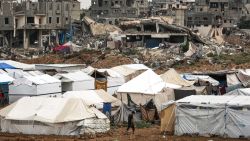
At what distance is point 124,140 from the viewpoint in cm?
1828

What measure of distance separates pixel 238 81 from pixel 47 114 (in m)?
13.4

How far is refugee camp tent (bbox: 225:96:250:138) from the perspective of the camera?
18047mm

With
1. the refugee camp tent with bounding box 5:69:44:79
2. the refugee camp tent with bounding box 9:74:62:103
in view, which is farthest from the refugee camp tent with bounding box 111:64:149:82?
the refugee camp tent with bounding box 9:74:62:103

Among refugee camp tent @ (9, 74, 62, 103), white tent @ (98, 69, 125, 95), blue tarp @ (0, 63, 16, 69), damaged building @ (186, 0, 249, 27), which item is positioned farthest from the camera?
damaged building @ (186, 0, 249, 27)

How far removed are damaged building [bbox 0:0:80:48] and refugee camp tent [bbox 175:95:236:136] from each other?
4277 centimetres

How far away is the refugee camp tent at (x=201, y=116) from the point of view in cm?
1848

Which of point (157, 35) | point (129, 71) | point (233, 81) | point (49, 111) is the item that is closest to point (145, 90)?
point (49, 111)

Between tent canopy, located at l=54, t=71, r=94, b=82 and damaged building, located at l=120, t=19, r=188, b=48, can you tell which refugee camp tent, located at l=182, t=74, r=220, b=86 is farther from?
damaged building, located at l=120, t=19, r=188, b=48

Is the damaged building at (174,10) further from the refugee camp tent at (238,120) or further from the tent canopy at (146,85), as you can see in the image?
the refugee camp tent at (238,120)

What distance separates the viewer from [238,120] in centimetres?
1811

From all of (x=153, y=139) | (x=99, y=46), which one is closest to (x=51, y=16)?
(x=99, y=46)

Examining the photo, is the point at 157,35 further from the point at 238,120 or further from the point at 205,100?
the point at 238,120

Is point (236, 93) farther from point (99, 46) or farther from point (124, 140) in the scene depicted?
point (99, 46)

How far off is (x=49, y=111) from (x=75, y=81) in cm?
761
